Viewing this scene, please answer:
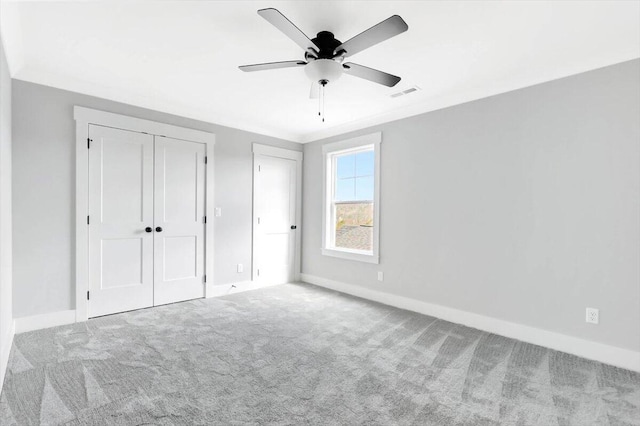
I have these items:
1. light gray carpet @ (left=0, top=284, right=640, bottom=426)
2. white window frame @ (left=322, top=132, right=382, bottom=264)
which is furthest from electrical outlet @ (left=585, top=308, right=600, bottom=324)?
white window frame @ (left=322, top=132, right=382, bottom=264)

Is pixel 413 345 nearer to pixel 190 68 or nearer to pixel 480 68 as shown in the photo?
pixel 480 68

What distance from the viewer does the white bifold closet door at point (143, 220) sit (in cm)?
339

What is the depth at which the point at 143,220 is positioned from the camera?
3.68 meters

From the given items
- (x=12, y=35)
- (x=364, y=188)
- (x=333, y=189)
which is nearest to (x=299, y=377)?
(x=364, y=188)

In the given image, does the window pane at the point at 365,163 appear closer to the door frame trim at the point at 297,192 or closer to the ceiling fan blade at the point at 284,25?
the door frame trim at the point at 297,192

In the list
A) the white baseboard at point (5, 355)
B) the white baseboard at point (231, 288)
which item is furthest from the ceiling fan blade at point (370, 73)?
the white baseboard at point (231, 288)

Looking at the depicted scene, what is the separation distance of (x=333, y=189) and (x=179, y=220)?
7.55ft

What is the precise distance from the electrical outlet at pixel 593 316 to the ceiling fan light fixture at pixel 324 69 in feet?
9.26

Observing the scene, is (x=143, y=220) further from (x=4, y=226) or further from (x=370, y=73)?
(x=370, y=73)

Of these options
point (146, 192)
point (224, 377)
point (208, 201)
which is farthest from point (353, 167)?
point (224, 377)

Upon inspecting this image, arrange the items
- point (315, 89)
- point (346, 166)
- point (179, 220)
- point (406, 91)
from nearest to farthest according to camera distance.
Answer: point (315, 89) → point (406, 91) → point (179, 220) → point (346, 166)

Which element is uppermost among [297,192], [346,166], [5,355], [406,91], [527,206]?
[406,91]

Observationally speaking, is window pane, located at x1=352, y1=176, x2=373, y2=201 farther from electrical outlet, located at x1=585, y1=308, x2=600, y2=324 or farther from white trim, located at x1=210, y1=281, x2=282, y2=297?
electrical outlet, located at x1=585, y1=308, x2=600, y2=324

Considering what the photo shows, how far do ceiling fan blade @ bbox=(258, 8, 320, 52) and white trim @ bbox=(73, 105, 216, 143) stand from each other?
2501 mm
